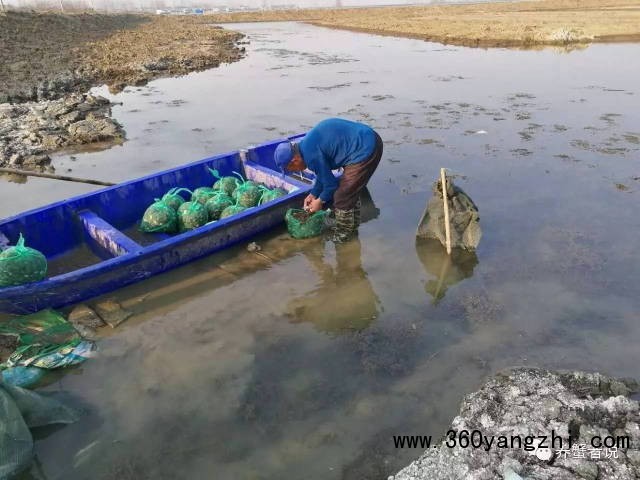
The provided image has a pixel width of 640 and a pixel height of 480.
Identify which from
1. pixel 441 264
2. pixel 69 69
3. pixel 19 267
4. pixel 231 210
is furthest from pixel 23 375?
pixel 69 69

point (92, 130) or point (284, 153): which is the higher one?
point (284, 153)

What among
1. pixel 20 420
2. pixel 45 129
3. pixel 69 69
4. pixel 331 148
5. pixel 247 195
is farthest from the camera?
pixel 69 69

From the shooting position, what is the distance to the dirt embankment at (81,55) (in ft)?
57.9

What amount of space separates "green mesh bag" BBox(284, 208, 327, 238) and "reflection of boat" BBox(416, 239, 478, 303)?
145 cm

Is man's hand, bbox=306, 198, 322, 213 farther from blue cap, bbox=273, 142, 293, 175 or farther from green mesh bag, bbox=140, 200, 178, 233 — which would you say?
green mesh bag, bbox=140, 200, 178, 233

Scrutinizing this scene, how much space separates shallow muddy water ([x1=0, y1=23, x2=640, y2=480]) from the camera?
3.73m

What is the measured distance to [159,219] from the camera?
6.26 meters

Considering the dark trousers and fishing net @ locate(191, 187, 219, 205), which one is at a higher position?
the dark trousers

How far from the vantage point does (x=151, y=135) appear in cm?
1198

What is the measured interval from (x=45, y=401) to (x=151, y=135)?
9345mm

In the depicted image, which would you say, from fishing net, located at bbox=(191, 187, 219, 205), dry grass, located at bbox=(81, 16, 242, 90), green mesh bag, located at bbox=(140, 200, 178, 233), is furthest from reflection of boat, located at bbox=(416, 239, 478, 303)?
dry grass, located at bbox=(81, 16, 242, 90)

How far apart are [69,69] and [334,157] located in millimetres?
19396

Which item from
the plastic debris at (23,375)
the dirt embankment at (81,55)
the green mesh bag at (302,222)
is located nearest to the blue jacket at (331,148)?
the green mesh bag at (302,222)

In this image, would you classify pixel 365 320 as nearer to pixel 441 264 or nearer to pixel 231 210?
pixel 441 264
